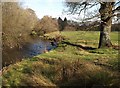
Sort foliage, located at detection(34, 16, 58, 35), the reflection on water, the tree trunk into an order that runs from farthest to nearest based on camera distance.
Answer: foliage, located at detection(34, 16, 58, 35) → the reflection on water → the tree trunk

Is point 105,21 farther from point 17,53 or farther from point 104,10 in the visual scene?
point 17,53

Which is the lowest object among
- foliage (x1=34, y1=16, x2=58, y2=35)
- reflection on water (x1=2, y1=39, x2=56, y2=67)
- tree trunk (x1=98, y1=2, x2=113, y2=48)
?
reflection on water (x1=2, y1=39, x2=56, y2=67)

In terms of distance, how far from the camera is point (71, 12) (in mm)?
20703

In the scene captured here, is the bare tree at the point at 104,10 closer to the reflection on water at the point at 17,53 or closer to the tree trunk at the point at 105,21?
the tree trunk at the point at 105,21

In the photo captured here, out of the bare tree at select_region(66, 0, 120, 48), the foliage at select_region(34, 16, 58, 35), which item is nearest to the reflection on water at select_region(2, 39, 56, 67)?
the bare tree at select_region(66, 0, 120, 48)

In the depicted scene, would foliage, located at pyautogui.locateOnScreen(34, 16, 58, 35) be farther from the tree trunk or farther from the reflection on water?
the tree trunk

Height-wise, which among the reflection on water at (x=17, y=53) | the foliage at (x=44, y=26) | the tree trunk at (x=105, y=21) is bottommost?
the reflection on water at (x=17, y=53)

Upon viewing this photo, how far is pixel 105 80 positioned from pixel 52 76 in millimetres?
2549

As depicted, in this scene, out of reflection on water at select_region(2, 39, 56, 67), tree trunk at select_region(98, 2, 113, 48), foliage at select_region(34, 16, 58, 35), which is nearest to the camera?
tree trunk at select_region(98, 2, 113, 48)

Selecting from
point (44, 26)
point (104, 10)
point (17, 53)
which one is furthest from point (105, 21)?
point (44, 26)

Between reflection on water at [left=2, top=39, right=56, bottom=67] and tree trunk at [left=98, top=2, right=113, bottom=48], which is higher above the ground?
tree trunk at [left=98, top=2, right=113, bottom=48]

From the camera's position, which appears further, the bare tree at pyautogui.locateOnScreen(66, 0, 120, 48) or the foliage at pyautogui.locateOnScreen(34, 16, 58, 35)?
the foliage at pyautogui.locateOnScreen(34, 16, 58, 35)

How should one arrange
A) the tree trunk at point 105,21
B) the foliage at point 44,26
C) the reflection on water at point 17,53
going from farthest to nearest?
the foliage at point 44,26, the reflection on water at point 17,53, the tree trunk at point 105,21

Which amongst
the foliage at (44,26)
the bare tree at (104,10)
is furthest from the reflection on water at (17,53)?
the foliage at (44,26)
